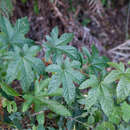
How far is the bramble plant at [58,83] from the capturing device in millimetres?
837

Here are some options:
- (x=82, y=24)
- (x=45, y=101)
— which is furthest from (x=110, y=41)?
(x=45, y=101)

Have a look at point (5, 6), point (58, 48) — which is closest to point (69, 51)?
point (58, 48)

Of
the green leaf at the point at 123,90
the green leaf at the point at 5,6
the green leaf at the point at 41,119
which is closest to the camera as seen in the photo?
the green leaf at the point at 123,90

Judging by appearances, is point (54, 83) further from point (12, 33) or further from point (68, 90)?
point (12, 33)

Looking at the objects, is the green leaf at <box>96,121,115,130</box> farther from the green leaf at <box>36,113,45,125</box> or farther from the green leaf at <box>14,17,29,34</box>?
the green leaf at <box>14,17,29,34</box>

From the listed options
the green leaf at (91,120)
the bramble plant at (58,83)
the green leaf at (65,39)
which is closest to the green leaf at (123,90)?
the bramble plant at (58,83)

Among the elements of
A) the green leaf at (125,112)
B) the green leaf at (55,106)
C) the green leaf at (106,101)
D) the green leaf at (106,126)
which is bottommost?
the green leaf at (106,126)

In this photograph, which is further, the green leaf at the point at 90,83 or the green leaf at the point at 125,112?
the green leaf at the point at 125,112

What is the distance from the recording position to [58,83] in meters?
0.83

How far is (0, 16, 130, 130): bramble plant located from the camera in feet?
2.75

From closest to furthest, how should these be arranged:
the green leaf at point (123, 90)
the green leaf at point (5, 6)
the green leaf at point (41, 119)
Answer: the green leaf at point (123, 90)
the green leaf at point (41, 119)
the green leaf at point (5, 6)

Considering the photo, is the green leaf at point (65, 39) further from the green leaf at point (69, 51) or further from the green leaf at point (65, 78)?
the green leaf at point (65, 78)

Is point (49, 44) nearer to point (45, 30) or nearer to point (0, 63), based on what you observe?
point (0, 63)

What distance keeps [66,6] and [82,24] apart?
45 cm
